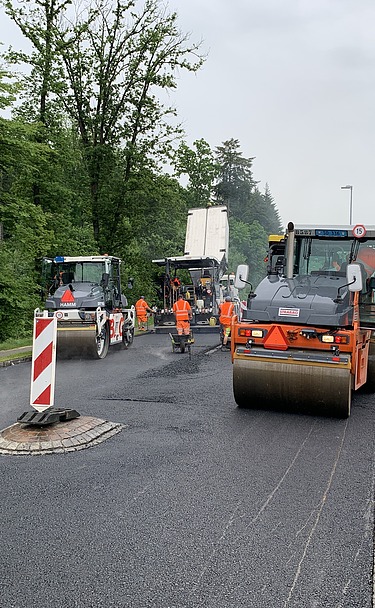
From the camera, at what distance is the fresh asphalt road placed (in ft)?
11.1

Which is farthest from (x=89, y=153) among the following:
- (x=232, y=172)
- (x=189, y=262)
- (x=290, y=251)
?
(x=232, y=172)

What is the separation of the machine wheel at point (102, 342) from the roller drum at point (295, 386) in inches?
277

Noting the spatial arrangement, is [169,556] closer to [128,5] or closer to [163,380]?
[163,380]

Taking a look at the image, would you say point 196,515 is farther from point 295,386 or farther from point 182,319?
point 182,319

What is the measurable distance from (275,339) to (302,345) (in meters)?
0.34

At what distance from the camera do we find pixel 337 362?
712 centimetres

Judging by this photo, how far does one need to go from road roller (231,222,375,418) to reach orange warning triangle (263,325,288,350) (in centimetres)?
1

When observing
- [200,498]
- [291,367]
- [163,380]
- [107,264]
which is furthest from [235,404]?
[107,264]

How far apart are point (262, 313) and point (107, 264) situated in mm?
8540

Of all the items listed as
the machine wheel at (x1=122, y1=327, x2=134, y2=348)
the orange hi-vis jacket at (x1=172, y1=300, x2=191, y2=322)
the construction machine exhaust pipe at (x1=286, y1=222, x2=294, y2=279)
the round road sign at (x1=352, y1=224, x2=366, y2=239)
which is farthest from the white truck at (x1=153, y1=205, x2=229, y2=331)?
the round road sign at (x1=352, y1=224, x2=366, y2=239)

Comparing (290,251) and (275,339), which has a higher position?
(290,251)

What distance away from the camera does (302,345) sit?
741cm

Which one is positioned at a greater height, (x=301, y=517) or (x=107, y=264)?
(x=107, y=264)

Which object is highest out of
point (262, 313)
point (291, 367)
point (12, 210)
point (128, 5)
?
point (128, 5)
